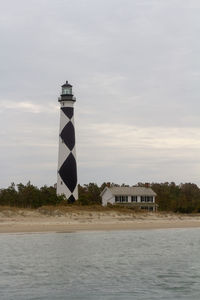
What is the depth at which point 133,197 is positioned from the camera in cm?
7050

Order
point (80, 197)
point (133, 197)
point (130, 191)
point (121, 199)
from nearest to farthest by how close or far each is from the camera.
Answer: point (80, 197)
point (121, 199)
point (130, 191)
point (133, 197)

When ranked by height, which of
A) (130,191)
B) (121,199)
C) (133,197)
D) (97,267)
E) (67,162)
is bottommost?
(97,267)

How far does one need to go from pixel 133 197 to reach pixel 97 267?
4734 cm

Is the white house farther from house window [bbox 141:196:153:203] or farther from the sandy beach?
the sandy beach

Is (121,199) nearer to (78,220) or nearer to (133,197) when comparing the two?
(133,197)

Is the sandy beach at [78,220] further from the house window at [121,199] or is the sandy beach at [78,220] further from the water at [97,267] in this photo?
the house window at [121,199]

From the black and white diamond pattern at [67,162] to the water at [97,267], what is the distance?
17246 millimetres

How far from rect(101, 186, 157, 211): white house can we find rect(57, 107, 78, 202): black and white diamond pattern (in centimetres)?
1382

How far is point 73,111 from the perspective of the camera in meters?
57.5

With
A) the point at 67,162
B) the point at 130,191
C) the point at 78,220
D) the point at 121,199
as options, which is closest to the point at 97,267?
the point at 78,220

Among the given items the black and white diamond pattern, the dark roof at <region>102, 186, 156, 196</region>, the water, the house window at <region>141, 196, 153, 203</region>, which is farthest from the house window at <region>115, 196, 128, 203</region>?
the water

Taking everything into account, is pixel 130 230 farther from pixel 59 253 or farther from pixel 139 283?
pixel 139 283

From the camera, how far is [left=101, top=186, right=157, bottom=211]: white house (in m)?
69.7

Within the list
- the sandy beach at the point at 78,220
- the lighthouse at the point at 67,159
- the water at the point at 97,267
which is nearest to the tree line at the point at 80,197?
the lighthouse at the point at 67,159
